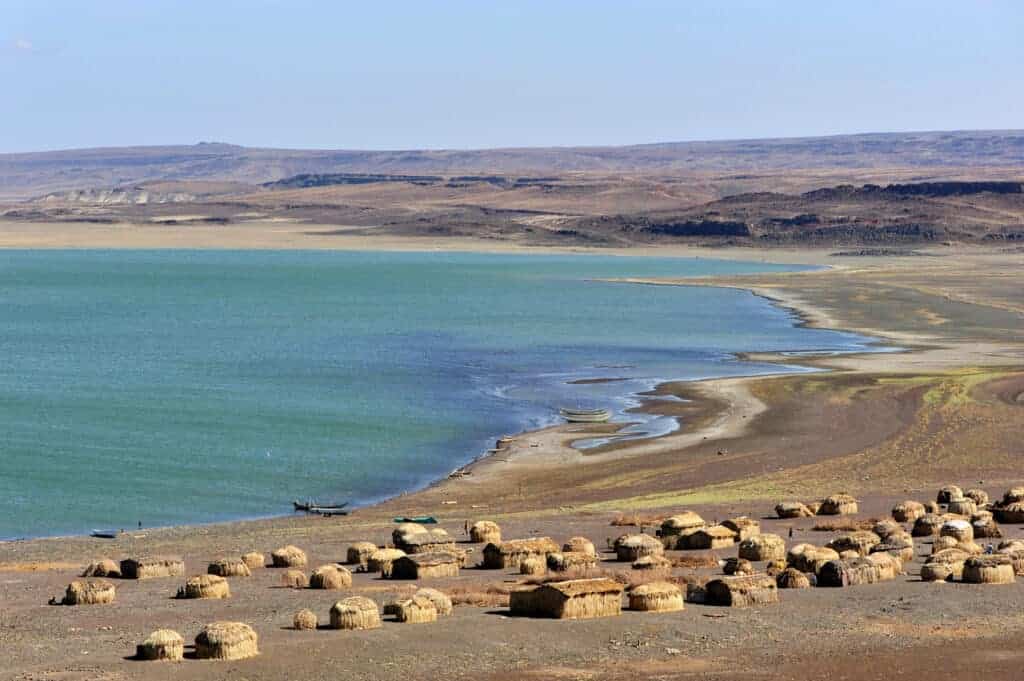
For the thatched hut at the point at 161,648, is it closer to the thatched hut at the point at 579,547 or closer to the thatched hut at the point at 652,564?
the thatched hut at the point at 579,547

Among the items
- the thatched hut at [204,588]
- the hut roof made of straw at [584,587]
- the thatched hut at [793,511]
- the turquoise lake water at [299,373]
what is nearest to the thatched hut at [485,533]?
the thatched hut at [204,588]

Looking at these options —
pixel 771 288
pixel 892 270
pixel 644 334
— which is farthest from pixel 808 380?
pixel 892 270

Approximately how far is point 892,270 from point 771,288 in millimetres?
22749

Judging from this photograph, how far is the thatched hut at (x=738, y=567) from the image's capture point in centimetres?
3008

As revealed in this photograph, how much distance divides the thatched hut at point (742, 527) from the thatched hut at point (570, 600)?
763cm

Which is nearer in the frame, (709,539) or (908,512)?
(709,539)

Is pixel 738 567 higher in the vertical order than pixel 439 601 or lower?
lower

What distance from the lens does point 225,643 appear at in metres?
23.3

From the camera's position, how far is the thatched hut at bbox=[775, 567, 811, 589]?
1162 inches

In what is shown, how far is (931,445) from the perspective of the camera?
49406mm

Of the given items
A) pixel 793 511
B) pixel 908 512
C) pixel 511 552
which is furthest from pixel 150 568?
pixel 908 512

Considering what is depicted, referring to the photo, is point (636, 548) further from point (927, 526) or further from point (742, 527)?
point (927, 526)

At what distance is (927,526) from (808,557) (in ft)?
18.7

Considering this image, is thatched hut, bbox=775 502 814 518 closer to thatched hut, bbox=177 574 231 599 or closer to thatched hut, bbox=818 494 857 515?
thatched hut, bbox=818 494 857 515
